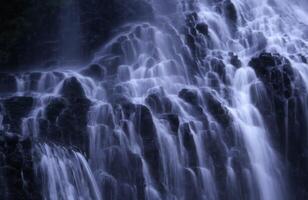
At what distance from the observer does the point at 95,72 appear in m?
24.8

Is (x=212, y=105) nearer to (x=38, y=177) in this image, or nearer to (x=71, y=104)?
(x=71, y=104)

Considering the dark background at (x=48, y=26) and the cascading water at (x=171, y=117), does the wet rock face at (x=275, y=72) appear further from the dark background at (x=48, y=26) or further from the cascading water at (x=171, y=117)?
the dark background at (x=48, y=26)

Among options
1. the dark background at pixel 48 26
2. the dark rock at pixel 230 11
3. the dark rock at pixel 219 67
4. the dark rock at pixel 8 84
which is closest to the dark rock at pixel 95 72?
the dark background at pixel 48 26

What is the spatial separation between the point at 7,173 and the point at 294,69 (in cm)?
1356

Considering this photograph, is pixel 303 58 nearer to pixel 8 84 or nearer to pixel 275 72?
pixel 275 72

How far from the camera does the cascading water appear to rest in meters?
20.4

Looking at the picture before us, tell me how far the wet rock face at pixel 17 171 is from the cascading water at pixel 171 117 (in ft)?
0.21

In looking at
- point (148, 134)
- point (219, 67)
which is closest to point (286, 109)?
point (219, 67)

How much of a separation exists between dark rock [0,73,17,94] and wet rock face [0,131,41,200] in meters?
4.72

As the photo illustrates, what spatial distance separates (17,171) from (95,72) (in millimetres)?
7643

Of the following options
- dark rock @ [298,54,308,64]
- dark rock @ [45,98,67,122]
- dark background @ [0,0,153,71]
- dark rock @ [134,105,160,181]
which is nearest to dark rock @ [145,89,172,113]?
dark rock @ [134,105,160,181]

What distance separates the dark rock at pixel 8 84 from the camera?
23.1m

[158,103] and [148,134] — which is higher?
[158,103]

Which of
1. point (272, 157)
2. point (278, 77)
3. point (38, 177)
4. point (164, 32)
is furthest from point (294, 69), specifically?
point (38, 177)
